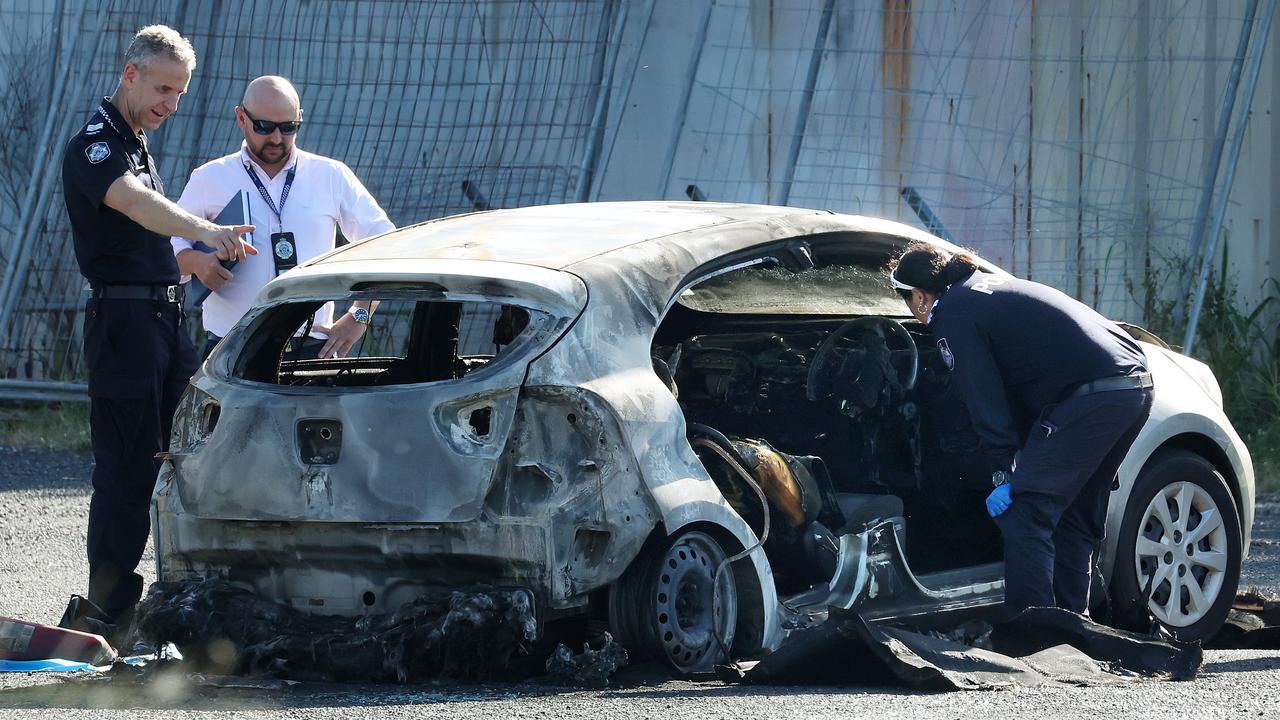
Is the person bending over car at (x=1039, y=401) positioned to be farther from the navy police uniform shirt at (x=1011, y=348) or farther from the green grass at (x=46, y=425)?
the green grass at (x=46, y=425)

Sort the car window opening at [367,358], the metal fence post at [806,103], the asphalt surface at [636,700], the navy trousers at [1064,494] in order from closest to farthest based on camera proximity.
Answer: the asphalt surface at [636,700], the car window opening at [367,358], the navy trousers at [1064,494], the metal fence post at [806,103]

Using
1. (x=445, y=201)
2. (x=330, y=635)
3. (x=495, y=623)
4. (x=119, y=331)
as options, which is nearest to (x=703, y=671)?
(x=495, y=623)

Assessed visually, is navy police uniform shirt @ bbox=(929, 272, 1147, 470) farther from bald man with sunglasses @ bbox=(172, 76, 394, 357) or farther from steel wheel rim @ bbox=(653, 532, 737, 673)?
bald man with sunglasses @ bbox=(172, 76, 394, 357)

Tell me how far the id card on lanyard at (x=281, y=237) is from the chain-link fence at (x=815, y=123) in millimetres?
5093

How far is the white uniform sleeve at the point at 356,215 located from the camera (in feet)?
22.9

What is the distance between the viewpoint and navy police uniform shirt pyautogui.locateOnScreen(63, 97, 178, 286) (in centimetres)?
611

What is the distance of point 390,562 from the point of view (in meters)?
5.01

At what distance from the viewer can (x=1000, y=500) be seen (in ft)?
19.4

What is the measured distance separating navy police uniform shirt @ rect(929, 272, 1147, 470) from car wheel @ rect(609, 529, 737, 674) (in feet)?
3.94

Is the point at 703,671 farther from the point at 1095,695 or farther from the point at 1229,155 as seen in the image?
the point at 1229,155

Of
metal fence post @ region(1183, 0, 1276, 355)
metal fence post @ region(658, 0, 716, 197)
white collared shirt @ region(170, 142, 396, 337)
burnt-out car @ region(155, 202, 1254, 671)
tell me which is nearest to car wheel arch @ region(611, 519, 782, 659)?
burnt-out car @ region(155, 202, 1254, 671)

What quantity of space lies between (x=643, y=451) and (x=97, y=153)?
238 cm

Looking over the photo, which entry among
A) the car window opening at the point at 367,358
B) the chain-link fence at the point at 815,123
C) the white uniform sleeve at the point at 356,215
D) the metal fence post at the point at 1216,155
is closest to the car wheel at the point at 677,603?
the car window opening at the point at 367,358

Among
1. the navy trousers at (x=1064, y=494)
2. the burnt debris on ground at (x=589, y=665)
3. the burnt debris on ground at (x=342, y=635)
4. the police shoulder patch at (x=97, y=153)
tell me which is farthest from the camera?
the police shoulder patch at (x=97, y=153)
